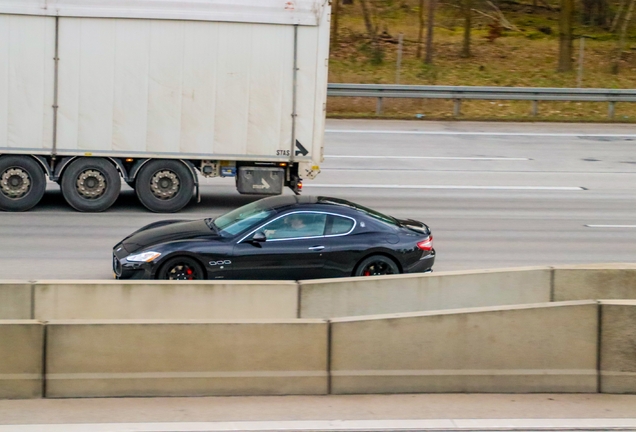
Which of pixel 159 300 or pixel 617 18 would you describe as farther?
pixel 617 18

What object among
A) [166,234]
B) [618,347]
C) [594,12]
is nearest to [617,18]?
[594,12]

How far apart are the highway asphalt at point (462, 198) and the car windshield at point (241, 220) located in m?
1.83

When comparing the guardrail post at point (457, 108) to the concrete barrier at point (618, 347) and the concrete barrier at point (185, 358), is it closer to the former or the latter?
the concrete barrier at point (618, 347)

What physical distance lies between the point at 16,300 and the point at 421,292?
4076 millimetres

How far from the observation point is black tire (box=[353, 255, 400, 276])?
1133cm

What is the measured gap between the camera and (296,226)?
1121 centimetres

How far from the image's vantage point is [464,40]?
36.4 m

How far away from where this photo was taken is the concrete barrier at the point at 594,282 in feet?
31.6

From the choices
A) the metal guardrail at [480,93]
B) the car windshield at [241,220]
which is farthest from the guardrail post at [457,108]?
the car windshield at [241,220]

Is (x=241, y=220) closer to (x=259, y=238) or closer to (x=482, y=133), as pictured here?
(x=259, y=238)

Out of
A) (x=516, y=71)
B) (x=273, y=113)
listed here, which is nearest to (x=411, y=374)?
(x=273, y=113)

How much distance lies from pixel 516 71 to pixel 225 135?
71.3 feet

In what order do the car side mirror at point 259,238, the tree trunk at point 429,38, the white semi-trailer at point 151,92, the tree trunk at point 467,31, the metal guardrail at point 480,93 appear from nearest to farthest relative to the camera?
the car side mirror at point 259,238 → the white semi-trailer at point 151,92 → the metal guardrail at point 480,93 → the tree trunk at point 429,38 → the tree trunk at point 467,31

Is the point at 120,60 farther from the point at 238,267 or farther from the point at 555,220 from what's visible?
the point at 555,220
